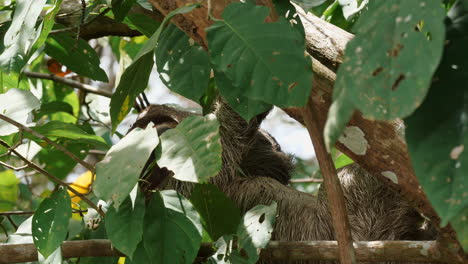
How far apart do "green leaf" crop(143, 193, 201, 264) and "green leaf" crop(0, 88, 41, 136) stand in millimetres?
947

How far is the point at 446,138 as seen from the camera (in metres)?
1.81

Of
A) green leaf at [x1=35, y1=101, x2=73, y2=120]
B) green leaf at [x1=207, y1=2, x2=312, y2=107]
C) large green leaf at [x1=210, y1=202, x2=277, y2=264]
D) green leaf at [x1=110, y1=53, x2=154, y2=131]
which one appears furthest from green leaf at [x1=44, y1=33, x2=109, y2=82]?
green leaf at [x1=207, y1=2, x2=312, y2=107]

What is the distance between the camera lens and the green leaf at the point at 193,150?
2.91 m

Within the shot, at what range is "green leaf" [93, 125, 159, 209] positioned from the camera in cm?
287

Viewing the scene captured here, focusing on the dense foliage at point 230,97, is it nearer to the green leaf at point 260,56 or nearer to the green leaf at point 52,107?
the green leaf at point 260,56

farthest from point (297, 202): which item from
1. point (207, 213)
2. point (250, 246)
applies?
point (250, 246)

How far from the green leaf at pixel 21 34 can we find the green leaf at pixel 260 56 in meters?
1.28

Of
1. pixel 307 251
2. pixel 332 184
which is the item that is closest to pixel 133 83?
pixel 307 251

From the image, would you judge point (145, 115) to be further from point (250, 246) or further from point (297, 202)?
point (250, 246)

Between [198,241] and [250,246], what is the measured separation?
0.29 m

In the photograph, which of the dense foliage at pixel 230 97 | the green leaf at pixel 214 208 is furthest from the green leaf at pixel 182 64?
the green leaf at pixel 214 208

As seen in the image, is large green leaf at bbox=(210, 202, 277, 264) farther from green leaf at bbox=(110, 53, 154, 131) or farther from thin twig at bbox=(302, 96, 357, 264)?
green leaf at bbox=(110, 53, 154, 131)

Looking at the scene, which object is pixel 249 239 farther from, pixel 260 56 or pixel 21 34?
pixel 21 34

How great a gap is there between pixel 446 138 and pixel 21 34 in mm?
2502
